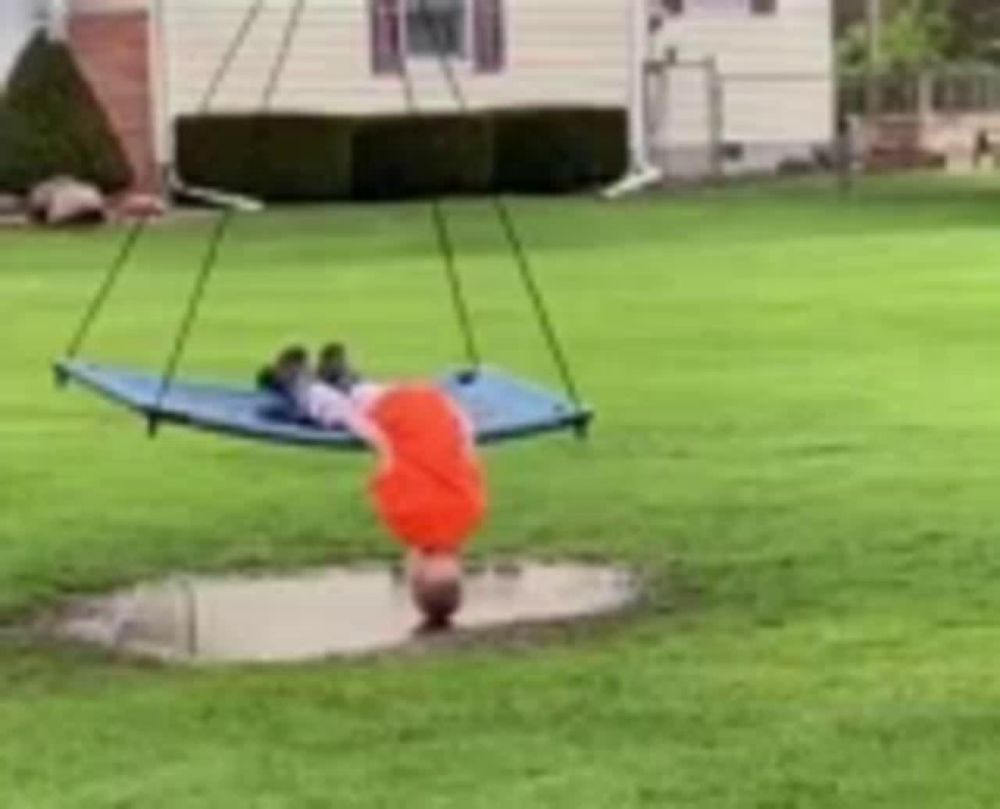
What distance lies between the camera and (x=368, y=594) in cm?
938

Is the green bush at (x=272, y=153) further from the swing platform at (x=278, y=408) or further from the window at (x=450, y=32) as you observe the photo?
the swing platform at (x=278, y=408)

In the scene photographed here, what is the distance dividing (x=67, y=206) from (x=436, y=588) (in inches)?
828

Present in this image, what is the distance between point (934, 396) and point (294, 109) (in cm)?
2112

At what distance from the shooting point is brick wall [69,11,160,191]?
3403 cm

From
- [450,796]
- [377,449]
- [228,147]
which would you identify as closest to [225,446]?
[377,449]

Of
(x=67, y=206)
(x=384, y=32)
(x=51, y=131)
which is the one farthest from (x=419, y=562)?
(x=384, y=32)

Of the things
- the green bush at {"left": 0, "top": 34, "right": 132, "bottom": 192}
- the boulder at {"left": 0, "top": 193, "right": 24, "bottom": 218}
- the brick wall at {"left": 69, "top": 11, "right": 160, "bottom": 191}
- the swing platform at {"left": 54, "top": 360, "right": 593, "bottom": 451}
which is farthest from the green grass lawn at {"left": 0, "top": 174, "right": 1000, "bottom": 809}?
the brick wall at {"left": 69, "top": 11, "right": 160, "bottom": 191}

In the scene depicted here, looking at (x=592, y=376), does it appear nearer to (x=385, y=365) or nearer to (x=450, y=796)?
(x=385, y=365)

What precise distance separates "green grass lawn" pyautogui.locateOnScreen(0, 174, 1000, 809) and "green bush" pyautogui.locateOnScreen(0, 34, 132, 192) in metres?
10.0

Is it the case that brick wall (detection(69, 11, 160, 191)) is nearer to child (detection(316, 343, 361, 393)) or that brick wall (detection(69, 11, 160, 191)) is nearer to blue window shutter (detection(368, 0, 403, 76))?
blue window shutter (detection(368, 0, 403, 76))

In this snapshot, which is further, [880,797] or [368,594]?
[368,594]

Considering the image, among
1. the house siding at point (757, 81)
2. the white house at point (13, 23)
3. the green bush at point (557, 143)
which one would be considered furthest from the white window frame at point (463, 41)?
the green bush at point (557, 143)

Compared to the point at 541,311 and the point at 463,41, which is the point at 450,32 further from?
the point at 541,311

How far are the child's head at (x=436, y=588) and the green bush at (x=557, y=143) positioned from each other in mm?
18264
